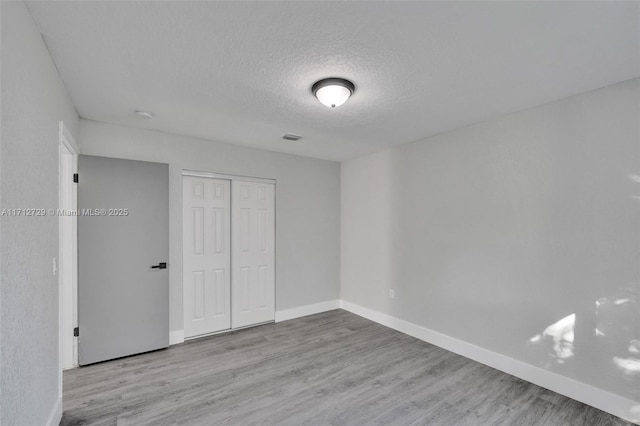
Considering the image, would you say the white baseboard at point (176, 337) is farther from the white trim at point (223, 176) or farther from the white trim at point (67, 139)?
the white trim at point (67, 139)

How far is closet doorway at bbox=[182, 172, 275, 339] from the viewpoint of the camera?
12.0 ft

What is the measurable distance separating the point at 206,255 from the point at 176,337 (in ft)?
3.30

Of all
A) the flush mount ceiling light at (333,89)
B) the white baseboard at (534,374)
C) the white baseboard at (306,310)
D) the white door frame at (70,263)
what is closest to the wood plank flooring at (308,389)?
the white baseboard at (534,374)

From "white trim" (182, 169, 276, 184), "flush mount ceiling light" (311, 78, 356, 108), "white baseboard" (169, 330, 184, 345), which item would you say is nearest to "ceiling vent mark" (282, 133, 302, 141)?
"white trim" (182, 169, 276, 184)

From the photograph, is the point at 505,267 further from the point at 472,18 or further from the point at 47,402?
the point at 47,402

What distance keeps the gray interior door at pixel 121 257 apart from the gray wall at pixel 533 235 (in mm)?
2917

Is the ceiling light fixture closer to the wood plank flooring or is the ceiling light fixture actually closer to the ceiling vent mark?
the ceiling vent mark

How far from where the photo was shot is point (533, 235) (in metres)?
2.67

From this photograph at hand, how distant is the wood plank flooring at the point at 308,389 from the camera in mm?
2168

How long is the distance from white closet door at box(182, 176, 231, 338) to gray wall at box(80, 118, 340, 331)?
12 cm

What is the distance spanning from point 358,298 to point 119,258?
324 centimetres

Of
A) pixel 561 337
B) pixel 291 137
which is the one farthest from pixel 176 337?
pixel 561 337

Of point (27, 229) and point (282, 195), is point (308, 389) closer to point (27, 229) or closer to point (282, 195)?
point (27, 229)

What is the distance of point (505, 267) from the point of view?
2867mm
